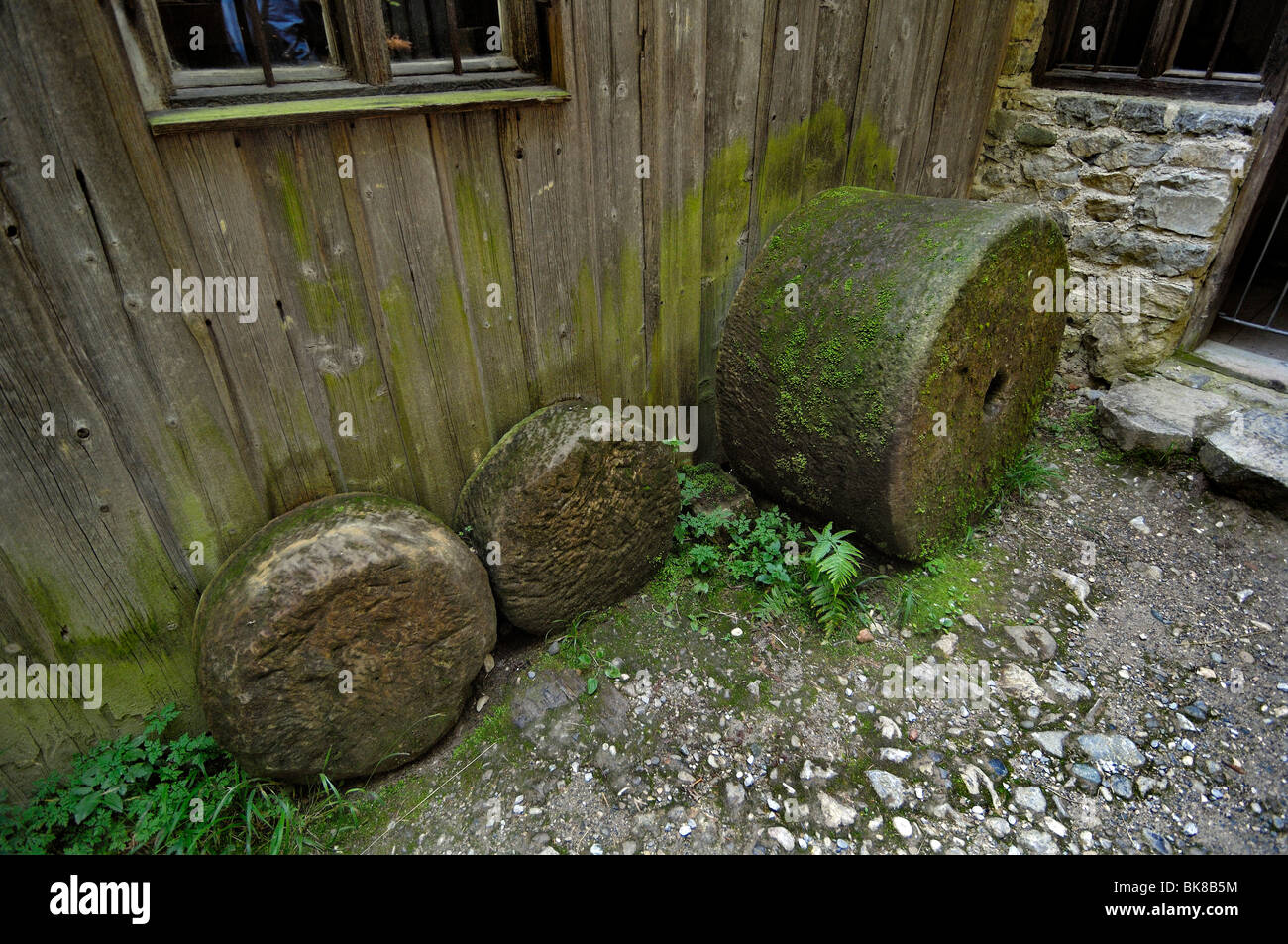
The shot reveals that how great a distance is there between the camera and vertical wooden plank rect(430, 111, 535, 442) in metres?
2.20

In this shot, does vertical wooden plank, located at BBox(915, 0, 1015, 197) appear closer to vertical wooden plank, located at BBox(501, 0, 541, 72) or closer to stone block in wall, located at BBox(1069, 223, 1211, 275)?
stone block in wall, located at BBox(1069, 223, 1211, 275)

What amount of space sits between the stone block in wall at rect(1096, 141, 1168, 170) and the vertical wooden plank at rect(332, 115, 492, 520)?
11.1ft

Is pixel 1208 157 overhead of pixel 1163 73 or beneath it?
beneath

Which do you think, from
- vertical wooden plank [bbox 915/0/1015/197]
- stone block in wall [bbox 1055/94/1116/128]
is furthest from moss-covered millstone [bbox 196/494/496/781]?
stone block in wall [bbox 1055/94/1116/128]

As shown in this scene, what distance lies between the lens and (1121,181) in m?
3.48

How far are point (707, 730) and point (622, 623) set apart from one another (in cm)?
57

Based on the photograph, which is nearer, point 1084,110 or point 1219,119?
point 1219,119

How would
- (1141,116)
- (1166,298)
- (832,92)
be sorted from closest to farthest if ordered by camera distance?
(832,92) < (1141,116) < (1166,298)

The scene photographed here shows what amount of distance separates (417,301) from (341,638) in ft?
3.70

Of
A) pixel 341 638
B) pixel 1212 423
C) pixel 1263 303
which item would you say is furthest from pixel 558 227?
pixel 1263 303

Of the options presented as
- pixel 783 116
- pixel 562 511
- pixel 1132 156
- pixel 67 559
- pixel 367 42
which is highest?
pixel 367 42

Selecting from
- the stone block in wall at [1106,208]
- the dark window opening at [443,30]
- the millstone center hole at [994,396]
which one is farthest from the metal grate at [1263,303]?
the dark window opening at [443,30]

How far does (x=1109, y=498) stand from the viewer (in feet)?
10.9

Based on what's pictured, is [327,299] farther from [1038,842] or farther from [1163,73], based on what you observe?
[1163,73]
